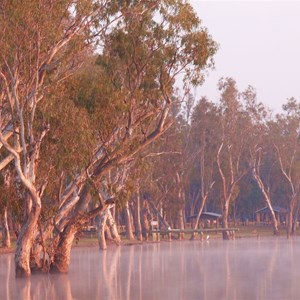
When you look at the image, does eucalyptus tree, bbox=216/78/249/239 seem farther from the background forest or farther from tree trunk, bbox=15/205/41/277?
tree trunk, bbox=15/205/41/277

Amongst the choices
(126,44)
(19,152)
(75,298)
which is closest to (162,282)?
(75,298)

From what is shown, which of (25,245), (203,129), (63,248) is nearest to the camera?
(25,245)

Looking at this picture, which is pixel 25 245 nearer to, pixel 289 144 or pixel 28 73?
pixel 28 73

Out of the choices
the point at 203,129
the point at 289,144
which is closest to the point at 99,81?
the point at 203,129

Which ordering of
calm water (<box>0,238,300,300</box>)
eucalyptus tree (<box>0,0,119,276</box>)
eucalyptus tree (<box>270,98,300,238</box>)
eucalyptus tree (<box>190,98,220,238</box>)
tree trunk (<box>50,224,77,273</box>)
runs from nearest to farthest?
calm water (<box>0,238,300,300</box>) < eucalyptus tree (<box>0,0,119,276</box>) < tree trunk (<box>50,224,77,273</box>) < eucalyptus tree (<box>190,98,220,238</box>) < eucalyptus tree (<box>270,98,300,238</box>)

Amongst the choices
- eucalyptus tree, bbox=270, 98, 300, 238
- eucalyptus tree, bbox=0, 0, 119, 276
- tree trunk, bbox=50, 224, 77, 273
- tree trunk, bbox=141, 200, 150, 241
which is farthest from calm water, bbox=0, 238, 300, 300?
eucalyptus tree, bbox=270, 98, 300, 238

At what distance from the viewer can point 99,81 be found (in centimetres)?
2831

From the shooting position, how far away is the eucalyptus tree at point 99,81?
84.2ft

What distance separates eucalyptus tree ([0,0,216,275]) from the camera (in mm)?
25672

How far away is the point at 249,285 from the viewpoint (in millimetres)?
21578

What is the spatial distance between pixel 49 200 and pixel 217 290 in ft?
35.8

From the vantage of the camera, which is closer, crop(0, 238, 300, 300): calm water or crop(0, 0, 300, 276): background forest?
crop(0, 238, 300, 300): calm water

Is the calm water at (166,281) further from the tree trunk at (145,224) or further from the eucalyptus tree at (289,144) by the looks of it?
the eucalyptus tree at (289,144)

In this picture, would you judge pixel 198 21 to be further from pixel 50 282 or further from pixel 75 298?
pixel 75 298
